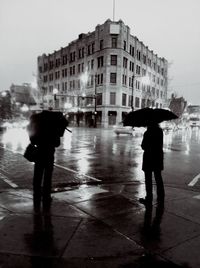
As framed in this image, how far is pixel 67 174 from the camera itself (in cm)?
864

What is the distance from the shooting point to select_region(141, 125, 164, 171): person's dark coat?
567 centimetres

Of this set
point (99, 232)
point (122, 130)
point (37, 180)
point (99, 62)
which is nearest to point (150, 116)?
point (99, 232)

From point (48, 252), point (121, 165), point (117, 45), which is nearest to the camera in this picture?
point (48, 252)

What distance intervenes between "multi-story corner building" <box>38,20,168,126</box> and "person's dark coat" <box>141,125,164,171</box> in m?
38.9

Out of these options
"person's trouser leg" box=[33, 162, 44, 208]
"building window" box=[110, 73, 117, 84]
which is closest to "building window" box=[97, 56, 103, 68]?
"building window" box=[110, 73, 117, 84]

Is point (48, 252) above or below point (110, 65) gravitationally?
below

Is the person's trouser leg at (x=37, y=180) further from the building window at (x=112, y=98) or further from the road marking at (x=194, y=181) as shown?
the building window at (x=112, y=98)

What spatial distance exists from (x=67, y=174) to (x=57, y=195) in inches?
96.7

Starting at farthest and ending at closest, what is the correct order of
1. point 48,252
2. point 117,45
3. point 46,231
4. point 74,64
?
point 74,64 < point 117,45 < point 46,231 < point 48,252

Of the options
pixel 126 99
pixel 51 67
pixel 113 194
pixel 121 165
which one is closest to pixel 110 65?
pixel 126 99

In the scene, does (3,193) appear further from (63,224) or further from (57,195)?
(63,224)

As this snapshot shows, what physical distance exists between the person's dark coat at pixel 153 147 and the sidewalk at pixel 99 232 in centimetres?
82

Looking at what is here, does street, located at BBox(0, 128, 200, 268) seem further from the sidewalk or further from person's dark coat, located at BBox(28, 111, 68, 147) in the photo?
person's dark coat, located at BBox(28, 111, 68, 147)

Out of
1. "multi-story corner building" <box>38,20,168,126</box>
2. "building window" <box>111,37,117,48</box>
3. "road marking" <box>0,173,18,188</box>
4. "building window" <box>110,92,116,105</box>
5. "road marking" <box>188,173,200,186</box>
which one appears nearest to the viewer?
"road marking" <box>0,173,18,188</box>
